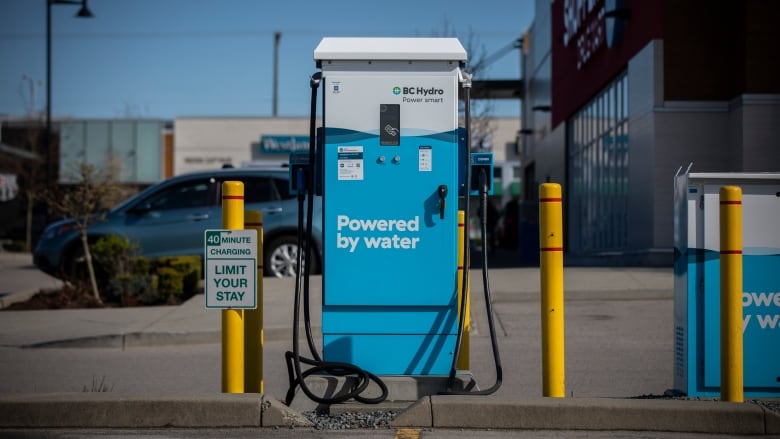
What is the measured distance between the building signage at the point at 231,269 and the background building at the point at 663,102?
1214 cm

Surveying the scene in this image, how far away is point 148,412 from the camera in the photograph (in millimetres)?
5270

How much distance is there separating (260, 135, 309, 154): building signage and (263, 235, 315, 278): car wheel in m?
35.1

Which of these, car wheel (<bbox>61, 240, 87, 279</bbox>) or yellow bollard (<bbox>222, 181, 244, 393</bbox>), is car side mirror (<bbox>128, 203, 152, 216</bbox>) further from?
yellow bollard (<bbox>222, 181, 244, 393</bbox>)

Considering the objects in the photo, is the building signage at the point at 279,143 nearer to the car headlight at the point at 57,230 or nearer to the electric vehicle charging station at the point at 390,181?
the car headlight at the point at 57,230

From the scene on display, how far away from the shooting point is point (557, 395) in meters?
5.40

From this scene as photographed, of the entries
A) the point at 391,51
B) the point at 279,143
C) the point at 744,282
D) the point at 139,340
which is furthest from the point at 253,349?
the point at 279,143

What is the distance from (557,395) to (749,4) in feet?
39.5

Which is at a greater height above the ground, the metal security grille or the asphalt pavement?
the metal security grille

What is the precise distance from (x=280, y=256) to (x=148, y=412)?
933 cm

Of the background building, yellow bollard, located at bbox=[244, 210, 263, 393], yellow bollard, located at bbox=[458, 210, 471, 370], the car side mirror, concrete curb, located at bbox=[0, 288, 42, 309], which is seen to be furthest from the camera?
the background building

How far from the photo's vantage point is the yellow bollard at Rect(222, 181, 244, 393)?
5.51m

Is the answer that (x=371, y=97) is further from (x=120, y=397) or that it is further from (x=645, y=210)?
(x=645, y=210)

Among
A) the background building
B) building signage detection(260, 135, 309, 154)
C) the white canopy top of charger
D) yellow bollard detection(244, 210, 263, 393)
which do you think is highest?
building signage detection(260, 135, 309, 154)

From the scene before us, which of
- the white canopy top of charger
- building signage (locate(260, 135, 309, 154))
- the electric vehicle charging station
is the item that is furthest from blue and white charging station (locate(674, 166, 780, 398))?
building signage (locate(260, 135, 309, 154))
